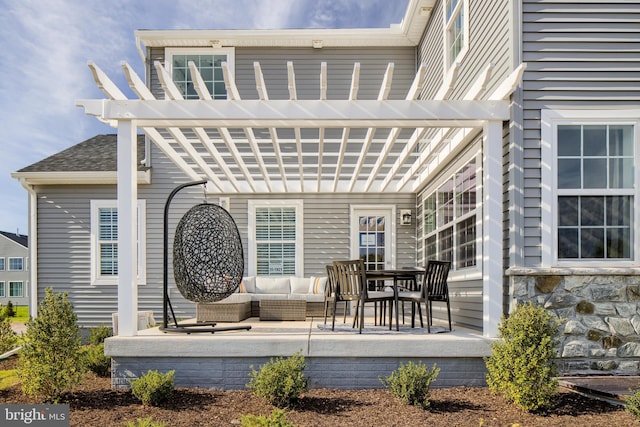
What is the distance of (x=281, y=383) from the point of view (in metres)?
4.57

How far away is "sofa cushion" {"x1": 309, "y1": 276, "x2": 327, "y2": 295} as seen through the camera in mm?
9047

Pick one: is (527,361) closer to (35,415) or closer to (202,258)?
(202,258)

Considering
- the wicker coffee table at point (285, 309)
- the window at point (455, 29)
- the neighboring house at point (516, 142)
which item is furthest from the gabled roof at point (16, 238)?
the window at point (455, 29)

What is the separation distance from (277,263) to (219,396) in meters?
5.09

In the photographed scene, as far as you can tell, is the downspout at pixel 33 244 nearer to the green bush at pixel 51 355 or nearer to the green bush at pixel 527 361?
the green bush at pixel 51 355

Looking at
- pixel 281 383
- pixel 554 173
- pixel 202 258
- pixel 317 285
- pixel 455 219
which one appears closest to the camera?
pixel 281 383

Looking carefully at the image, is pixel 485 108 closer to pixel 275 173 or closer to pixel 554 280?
pixel 554 280

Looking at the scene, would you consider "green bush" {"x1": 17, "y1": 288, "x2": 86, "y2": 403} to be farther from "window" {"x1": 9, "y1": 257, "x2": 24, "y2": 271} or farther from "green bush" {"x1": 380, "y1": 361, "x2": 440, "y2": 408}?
"window" {"x1": 9, "y1": 257, "x2": 24, "y2": 271}

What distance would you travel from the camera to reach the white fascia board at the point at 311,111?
17.7ft

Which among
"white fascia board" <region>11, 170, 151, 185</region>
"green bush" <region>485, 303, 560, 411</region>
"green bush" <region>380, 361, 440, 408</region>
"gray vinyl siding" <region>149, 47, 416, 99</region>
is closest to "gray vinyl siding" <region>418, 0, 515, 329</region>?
"green bush" <region>485, 303, 560, 411</region>

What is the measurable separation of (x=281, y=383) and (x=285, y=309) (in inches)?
124

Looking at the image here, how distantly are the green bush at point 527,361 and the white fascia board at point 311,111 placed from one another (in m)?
1.96

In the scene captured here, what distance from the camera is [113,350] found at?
5195 mm

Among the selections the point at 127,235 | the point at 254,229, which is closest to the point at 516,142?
the point at 127,235
